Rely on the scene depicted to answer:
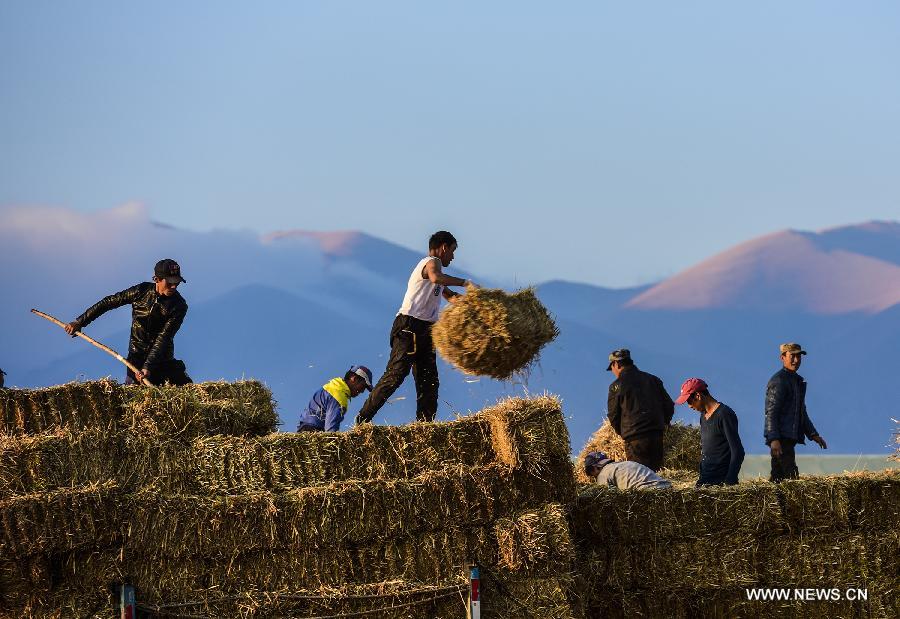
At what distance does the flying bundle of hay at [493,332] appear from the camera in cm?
1194

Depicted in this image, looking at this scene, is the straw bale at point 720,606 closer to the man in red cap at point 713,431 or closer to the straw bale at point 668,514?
the straw bale at point 668,514

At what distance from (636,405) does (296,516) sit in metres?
5.37

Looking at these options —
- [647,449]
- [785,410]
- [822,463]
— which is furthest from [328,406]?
[822,463]

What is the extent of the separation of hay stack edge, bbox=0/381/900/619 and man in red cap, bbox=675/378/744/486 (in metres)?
2.64

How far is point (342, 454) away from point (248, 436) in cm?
86

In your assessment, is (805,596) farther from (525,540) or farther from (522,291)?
(522,291)

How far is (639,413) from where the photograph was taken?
1488 cm

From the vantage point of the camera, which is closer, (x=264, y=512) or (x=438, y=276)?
(x=264, y=512)

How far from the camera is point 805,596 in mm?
12125

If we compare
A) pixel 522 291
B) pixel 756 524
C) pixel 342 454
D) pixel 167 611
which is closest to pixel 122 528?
pixel 167 611

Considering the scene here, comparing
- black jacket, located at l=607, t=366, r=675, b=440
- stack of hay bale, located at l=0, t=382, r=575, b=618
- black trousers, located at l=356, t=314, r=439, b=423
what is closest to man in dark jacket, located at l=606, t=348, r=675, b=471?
black jacket, located at l=607, t=366, r=675, b=440

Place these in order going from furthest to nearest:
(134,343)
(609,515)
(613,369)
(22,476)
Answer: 1. (613,369)
2. (134,343)
3. (609,515)
4. (22,476)

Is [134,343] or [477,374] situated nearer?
[477,374]

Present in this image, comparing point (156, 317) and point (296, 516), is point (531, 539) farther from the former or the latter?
point (156, 317)
